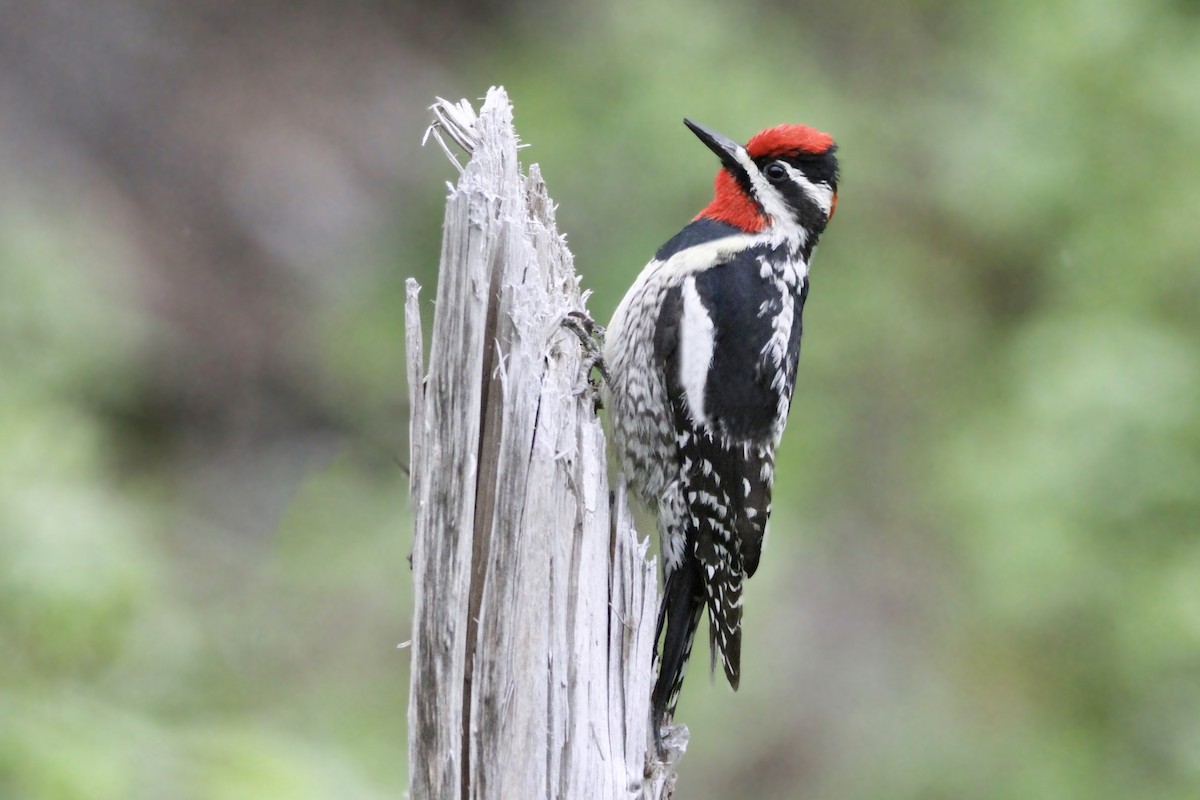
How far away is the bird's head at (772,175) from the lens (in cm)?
322

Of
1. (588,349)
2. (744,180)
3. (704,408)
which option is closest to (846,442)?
(744,180)

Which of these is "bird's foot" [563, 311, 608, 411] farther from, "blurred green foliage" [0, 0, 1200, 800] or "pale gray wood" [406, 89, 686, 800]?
"blurred green foliage" [0, 0, 1200, 800]

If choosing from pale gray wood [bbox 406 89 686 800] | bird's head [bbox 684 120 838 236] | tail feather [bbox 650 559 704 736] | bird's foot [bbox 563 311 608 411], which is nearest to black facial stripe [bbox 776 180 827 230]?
bird's head [bbox 684 120 838 236]

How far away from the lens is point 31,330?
13.0 ft

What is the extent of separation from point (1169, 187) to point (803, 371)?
1814 mm

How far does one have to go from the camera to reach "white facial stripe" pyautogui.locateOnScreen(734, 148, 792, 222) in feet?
10.7

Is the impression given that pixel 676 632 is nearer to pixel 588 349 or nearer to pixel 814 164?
pixel 588 349

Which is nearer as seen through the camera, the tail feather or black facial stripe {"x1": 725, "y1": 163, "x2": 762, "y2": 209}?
the tail feather

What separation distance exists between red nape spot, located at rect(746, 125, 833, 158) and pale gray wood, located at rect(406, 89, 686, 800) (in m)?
1.08

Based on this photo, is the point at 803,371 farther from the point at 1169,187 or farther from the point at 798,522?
the point at 1169,187

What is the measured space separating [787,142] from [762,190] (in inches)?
5.7

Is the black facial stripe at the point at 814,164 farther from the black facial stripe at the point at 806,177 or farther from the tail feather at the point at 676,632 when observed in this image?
the tail feather at the point at 676,632

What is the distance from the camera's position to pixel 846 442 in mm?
6262

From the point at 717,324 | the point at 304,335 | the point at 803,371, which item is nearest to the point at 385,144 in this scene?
the point at 304,335
